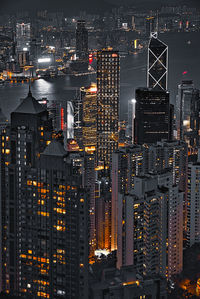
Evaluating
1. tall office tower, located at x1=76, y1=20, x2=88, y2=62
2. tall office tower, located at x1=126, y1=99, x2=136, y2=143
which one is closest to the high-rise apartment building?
tall office tower, located at x1=126, y1=99, x2=136, y2=143

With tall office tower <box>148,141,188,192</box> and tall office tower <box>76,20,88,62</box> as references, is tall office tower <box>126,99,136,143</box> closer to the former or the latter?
tall office tower <box>148,141,188,192</box>

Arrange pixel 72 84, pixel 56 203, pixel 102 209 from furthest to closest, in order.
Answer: pixel 72 84
pixel 102 209
pixel 56 203

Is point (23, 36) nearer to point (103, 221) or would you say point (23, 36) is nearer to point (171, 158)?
point (171, 158)

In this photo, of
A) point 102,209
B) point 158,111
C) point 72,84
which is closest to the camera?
point 102,209

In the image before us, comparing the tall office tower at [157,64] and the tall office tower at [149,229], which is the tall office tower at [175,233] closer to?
the tall office tower at [149,229]

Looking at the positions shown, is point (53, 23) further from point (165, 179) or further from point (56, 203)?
point (56, 203)

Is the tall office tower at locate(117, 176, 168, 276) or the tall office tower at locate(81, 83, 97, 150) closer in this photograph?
the tall office tower at locate(117, 176, 168, 276)

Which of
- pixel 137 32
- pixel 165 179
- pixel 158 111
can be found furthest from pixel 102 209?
pixel 137 32
